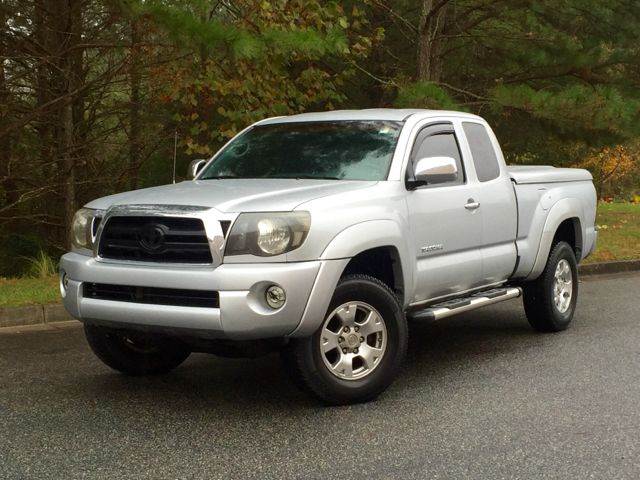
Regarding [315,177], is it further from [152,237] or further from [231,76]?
[231,76]

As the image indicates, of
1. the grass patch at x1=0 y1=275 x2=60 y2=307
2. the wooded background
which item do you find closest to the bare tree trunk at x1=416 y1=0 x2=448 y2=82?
the wooded background

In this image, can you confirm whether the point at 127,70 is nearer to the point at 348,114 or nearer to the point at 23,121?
the point at 23,121

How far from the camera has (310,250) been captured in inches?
213

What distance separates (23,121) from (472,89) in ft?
32.5

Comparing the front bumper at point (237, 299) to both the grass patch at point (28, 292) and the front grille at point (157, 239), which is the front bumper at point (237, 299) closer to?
the front grille at point (157, 239)

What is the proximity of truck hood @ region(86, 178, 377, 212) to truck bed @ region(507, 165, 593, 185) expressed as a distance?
2200 millimetres

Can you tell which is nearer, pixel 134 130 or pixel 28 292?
pixel 28 292

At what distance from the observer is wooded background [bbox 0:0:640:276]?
1301 cm

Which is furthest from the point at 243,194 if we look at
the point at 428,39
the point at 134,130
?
the point at 428,39

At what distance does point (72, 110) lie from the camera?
15.2 m

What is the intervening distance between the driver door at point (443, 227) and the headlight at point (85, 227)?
6.86ft

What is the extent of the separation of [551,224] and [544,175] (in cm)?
45

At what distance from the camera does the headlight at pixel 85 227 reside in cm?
590

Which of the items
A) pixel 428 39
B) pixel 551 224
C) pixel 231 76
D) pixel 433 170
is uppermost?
pixel 428 39
